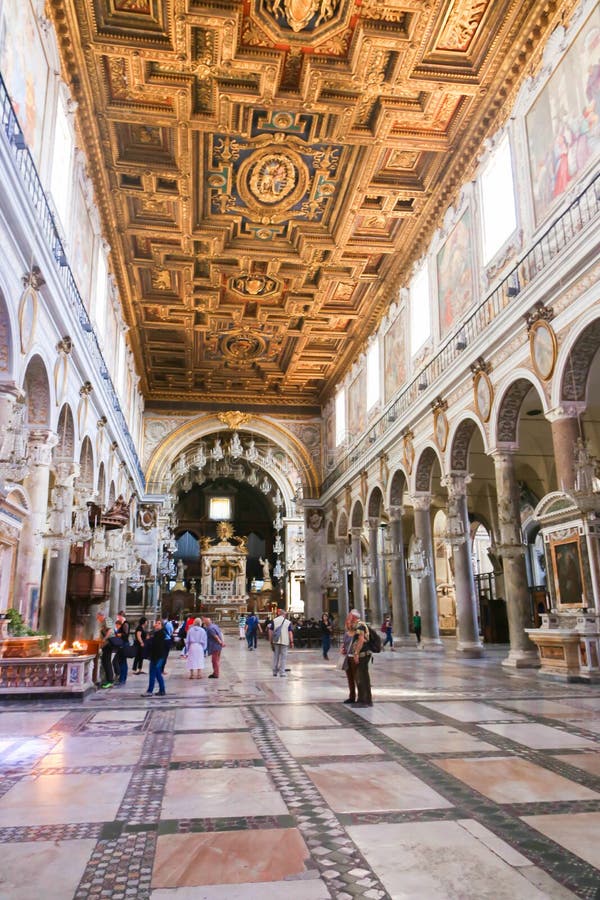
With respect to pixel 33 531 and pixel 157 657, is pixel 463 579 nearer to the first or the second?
pixel 157 657

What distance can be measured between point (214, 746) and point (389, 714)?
2.34 m

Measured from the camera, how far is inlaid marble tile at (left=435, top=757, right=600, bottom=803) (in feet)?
14.0

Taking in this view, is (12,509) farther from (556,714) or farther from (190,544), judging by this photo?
(190,544)

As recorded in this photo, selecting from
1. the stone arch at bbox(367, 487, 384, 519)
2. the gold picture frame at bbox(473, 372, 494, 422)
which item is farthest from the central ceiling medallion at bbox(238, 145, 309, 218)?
the stone arch at bbox(367, 487, 384, 519)

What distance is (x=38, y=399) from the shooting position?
40.9 ft

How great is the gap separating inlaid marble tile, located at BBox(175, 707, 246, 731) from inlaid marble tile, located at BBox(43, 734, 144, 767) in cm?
68

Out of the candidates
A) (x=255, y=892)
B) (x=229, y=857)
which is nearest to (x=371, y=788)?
(x=229, y=857)

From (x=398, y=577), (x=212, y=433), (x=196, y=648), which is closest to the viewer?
(x=196, y=648)

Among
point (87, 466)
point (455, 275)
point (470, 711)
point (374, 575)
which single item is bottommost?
point (470, 711)

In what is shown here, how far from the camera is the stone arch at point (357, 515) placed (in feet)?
85.4

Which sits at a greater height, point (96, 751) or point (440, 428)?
point (440, 428)

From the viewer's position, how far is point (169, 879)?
3.07 m

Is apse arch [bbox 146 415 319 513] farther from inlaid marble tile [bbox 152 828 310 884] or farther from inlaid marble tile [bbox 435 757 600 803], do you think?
inlaid marble tile [bbox 152 828 310 884]

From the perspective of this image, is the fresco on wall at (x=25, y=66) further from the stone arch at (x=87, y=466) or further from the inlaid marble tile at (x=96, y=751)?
the inlaid marble tile at (x=96, y=751)
